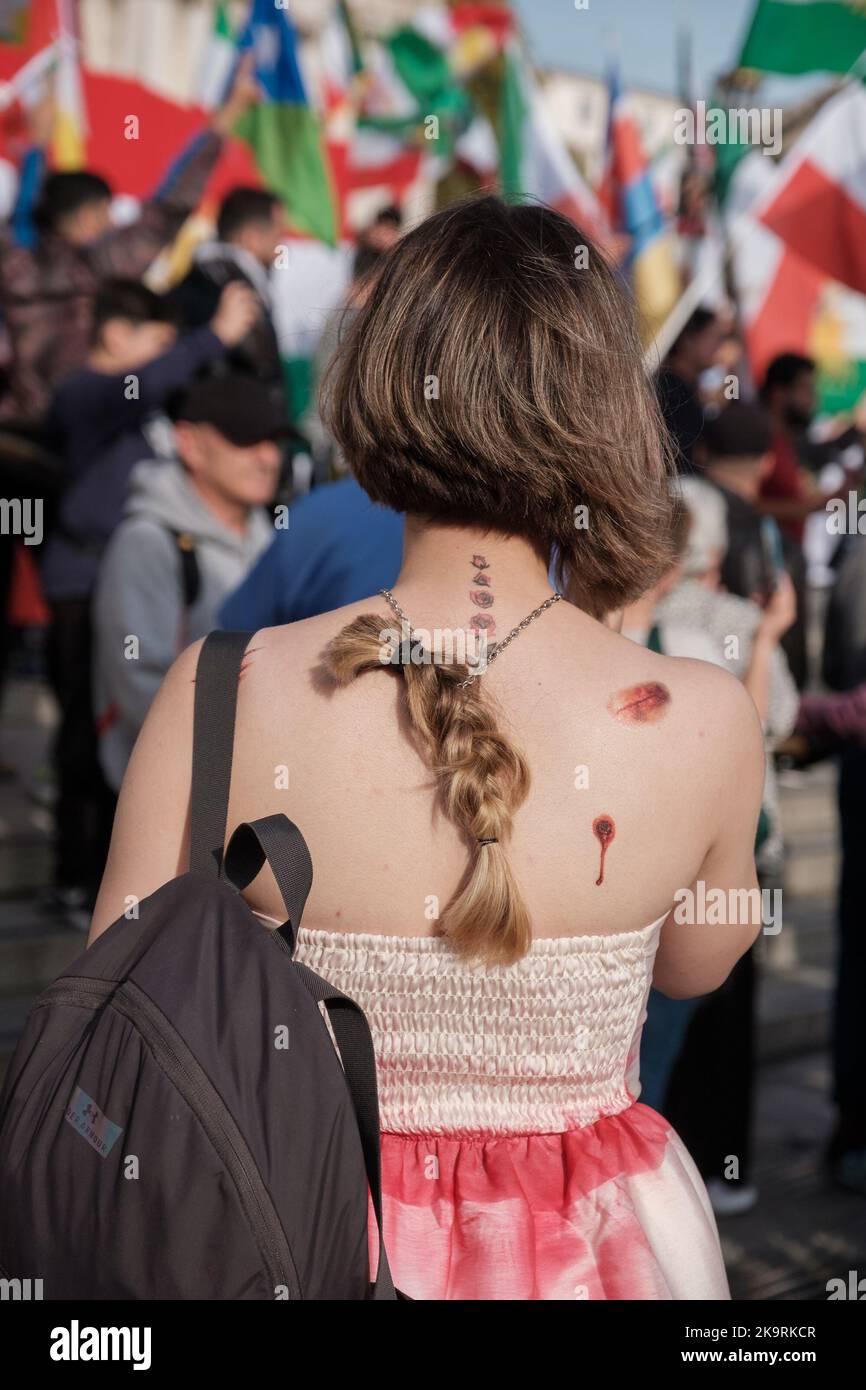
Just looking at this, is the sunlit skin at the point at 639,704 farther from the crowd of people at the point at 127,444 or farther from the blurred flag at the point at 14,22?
the blurred flag at the point at 14,22

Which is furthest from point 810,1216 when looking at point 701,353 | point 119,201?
point 119,201

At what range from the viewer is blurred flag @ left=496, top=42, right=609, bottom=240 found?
815 centimetres

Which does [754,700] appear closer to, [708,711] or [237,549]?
[237,549]

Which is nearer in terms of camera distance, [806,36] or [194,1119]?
[194,1119]

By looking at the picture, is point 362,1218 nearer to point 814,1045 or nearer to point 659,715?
point 659,715

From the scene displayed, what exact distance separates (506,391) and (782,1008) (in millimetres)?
4761

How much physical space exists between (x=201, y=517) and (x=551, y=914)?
2.74m

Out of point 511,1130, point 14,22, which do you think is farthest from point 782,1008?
point 14,22

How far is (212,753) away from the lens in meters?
1.47

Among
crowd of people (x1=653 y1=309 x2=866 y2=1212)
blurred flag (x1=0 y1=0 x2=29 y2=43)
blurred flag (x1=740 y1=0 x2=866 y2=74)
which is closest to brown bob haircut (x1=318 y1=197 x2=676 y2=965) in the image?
crowd of people (x1=653 y1=309 x2=866 y2=1212)

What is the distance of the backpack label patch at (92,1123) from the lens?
1229 mm

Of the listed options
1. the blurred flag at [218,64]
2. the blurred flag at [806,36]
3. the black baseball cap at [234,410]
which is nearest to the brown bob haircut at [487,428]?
the black baseball cap at [234,410]

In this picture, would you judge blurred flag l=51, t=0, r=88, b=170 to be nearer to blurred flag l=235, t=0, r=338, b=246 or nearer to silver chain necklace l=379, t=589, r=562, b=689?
blurred flag l=235, t=0, r=338, b=246

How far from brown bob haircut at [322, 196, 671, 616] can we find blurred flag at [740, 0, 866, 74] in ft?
20.1
